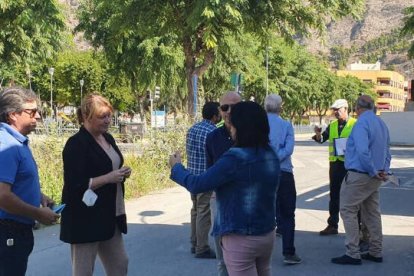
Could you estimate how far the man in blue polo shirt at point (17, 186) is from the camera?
3375 mm

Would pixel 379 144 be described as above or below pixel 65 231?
above

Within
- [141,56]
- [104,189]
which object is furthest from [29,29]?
[104,189]

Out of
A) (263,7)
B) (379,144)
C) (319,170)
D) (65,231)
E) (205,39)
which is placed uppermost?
(263,7)

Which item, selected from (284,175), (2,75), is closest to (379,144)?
(284,175)

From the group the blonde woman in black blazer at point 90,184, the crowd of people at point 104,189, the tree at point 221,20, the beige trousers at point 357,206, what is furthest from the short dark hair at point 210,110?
the tree at point 221,20

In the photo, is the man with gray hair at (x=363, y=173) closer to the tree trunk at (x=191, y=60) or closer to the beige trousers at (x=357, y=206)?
the beige trousers at (x=357, y=206)

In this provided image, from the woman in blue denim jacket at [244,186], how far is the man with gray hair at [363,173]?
9.33ft

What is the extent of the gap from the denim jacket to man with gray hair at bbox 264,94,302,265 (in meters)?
2.83

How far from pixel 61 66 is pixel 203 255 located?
60245 millimetres

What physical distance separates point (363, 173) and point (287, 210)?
0.94m

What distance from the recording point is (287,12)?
1459 centimetres

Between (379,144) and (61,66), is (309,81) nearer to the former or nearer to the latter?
(61,66)

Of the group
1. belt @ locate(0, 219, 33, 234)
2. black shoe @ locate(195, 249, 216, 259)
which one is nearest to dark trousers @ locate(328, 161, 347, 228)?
black shoe @ locate(195, 249, 216, 259)

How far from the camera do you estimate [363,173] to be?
246 inches
